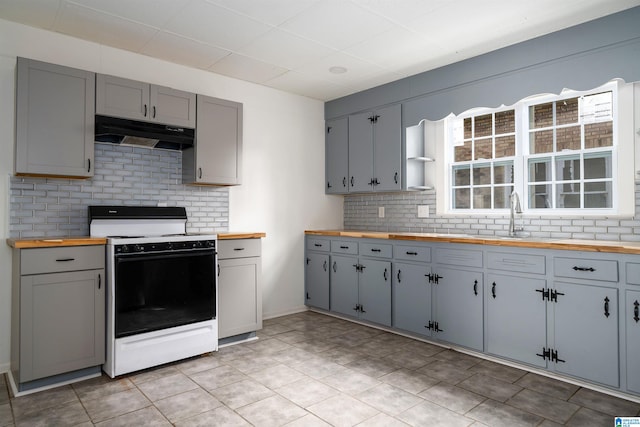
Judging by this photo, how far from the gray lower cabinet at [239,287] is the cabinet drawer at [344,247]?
1.02 meters

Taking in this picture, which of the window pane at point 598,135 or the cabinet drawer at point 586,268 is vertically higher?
the window pane at point 598,135

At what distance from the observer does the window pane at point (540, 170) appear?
3.60 meters

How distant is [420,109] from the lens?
418 centimetres

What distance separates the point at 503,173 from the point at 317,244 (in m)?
2.15

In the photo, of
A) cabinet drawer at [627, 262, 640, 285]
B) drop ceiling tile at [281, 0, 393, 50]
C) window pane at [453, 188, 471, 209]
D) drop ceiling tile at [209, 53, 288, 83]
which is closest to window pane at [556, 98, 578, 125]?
window pane at [453, 188, 471, 209]

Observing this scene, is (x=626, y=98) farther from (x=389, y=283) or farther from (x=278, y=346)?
(x=278, y=346)

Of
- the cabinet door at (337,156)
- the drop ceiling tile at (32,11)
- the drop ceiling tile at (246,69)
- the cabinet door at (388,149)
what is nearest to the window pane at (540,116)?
the cabinet door at (388,149)

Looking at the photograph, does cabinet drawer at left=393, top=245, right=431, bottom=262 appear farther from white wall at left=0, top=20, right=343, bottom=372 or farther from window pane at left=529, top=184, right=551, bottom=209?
white wall at left=0, top=20, right=343, bottom=372

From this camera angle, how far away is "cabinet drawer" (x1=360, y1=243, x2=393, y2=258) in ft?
13.3

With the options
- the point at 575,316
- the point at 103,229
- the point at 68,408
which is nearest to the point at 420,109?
the point at 575,316

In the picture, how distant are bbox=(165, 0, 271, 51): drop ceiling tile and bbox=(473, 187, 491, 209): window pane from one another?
252 centimetres

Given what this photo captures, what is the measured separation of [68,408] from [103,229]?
1371 mm

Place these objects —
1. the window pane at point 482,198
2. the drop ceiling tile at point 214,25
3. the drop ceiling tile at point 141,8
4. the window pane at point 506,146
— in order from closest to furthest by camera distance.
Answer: the drop ceiling tile at point 141,8
the drop ceiling tile at point 214,25
the window pane at point 506,146
the window pane at point 482,198

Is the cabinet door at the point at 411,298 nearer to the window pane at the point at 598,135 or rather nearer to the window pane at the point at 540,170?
the window pane at the point at 540,170
